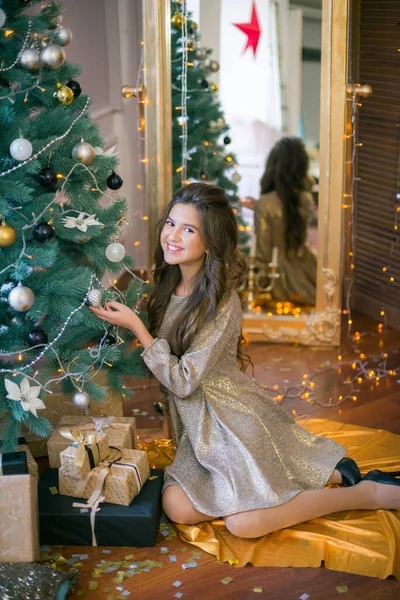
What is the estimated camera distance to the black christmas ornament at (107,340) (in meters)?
2.32

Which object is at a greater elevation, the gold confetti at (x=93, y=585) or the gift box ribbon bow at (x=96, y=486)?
the gift box ribbon bow at (x=96, y=486)

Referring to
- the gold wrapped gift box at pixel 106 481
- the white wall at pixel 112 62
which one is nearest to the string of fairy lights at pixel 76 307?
the gold wrapped gift box at pixel 106 481

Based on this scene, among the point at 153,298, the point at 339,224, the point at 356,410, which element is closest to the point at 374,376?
the point at 356,410

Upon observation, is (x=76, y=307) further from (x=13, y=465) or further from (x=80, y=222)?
(x=13, y=465)

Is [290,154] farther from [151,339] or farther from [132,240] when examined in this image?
[151,339]

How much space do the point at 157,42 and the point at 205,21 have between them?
406 mm

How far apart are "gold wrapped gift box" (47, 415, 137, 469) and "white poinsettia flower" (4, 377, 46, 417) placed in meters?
0.24

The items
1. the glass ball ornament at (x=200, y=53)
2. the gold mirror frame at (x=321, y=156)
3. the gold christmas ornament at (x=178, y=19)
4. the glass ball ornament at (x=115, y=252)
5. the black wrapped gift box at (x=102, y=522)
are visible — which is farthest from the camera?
the glass ball ornament at (x=200, y=53)

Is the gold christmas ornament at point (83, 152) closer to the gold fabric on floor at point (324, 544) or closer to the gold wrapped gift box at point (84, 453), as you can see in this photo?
the gold wrapped gift box at point (84, 453)

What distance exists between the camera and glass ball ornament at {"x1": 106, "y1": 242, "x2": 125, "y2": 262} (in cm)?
225

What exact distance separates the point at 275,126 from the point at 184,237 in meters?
1.34

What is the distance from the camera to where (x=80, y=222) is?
219 centimetres

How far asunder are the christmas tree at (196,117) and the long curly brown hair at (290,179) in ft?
0.50

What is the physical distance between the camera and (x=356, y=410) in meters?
3.02
